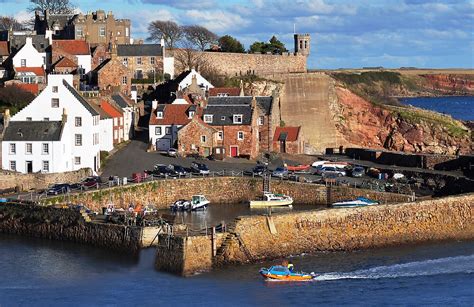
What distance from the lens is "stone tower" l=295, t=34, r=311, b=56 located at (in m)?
107

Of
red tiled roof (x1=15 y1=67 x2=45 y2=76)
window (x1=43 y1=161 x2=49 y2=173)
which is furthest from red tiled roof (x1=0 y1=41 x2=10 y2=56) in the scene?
window (x1=43 y1=161 x2=49 y2=173)

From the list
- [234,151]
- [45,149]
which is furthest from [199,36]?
[45,149]

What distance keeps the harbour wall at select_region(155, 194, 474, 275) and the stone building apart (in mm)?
47232

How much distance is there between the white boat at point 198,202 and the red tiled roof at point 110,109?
45.9 ft

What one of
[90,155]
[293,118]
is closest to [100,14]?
[293,118]

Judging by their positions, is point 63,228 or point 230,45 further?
point 230,45

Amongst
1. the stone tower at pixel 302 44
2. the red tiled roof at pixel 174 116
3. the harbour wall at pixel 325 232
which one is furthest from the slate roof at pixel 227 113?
the stone tower at pixel 302 44

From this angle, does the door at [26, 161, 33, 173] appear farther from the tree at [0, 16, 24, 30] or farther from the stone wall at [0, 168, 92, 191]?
the tree at [0, 16, 24, 30]

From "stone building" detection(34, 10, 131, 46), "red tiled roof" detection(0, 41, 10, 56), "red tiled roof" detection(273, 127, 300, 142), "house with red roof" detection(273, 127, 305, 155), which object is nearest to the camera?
"house with red roof" detection(273, 127, 305, 155)

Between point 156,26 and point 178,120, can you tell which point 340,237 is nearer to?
point 178,120

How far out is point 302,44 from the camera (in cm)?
10738

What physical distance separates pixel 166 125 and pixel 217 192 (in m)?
11.7

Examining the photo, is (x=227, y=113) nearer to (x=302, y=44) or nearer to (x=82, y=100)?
(x=82, y=100)

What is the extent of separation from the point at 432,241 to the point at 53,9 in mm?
74784
